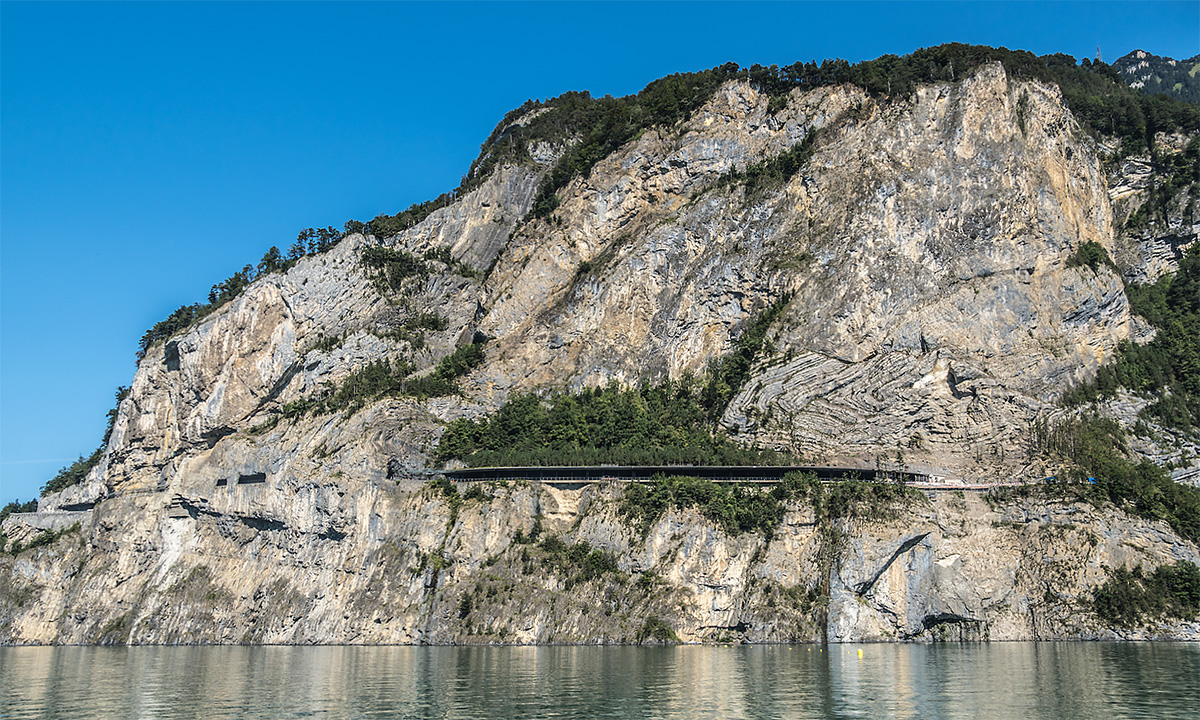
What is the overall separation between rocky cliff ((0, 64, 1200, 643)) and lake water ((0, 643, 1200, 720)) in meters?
7.54

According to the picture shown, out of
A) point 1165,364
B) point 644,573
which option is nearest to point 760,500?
point 644,573

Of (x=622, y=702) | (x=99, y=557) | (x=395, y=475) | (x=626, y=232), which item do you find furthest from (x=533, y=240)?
(x=622, y=702)

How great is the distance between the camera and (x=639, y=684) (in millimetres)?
53062

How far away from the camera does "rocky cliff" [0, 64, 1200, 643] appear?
84250 mm

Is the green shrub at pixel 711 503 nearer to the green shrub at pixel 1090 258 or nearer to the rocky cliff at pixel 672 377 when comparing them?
the rocky cliff at pixel 672 377

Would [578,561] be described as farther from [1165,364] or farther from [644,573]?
[1165,364]

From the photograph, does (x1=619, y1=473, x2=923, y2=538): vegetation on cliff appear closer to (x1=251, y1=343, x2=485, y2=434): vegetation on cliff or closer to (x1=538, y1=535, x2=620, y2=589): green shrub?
(x1=538, y1=535, x2=620, y2=589): green shrub

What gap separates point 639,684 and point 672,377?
5693 centimetres

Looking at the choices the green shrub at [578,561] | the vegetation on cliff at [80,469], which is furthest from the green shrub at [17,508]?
the green shrub at [578,561]

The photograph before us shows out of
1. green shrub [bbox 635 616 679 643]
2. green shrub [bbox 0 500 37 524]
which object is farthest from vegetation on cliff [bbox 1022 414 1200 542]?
green shrub [bbox 0 500 37 524]

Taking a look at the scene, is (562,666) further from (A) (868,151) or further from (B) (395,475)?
(A) (868,151)

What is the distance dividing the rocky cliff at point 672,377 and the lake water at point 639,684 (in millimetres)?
7542

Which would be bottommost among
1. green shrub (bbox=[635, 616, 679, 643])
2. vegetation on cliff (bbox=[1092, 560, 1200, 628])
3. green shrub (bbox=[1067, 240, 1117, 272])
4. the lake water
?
the lake water

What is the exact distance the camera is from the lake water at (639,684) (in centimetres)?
4472
